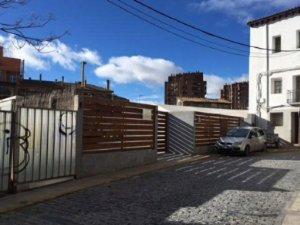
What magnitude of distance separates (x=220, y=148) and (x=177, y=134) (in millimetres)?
2871

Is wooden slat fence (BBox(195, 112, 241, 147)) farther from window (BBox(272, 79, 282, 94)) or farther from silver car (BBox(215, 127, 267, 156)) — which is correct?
window (BBox(272, 79, 282, 94))

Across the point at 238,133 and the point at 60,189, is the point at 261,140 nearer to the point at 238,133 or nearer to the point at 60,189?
the point at 238,133

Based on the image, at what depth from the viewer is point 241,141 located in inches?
1025

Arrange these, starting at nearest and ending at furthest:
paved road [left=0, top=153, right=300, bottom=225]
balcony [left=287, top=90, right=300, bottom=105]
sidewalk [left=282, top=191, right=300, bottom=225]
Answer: sidewalk [left=282, top=191, right=300, bottom=225]
paved road [left=0, top=153, right=300, bottom=225]
balcony [left=287, top=90, right=300, bottom=105]

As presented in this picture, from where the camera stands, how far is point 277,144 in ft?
116

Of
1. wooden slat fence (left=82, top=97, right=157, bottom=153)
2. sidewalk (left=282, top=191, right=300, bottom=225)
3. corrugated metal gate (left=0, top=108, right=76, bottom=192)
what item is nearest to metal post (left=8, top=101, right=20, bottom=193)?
corrugated metal gate (left=0, top=108, right=76, bottom=192)

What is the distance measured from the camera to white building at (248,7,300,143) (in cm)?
3988

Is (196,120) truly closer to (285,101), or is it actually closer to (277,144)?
(277,144)

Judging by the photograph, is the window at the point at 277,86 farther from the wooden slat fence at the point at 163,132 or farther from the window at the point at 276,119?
the wooden slat fence at the point at 163,132

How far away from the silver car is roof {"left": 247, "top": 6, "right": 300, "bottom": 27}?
15244mm

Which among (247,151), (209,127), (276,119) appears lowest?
(247,151)

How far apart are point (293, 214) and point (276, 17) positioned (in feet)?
113

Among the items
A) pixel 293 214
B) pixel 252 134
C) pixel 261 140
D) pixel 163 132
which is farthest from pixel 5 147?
pixel 261 140

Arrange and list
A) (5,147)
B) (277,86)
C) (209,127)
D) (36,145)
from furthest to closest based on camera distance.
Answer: (277,86) → (209,127) → (36,145) → (5,147)
